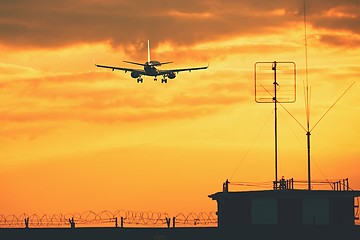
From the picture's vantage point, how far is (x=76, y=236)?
7869 centimetres

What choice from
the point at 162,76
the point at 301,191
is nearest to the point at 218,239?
the point at 301,191

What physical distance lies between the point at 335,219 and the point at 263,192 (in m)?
5.84

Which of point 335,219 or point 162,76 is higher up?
point 162,76

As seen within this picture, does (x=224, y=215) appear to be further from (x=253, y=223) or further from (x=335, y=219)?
(x=335, y=219)

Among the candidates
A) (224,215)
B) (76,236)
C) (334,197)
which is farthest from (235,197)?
(76,236)

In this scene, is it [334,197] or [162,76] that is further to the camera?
[162,76]

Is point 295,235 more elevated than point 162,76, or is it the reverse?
point 162,76

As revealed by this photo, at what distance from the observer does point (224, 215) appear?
80.1 m

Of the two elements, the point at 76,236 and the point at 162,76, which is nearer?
the point at 76,236

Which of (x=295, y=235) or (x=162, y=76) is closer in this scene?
(x=295, y=235)

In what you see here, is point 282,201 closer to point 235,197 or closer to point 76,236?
point 235,197

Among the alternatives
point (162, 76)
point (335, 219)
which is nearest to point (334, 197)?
point (335, 219)

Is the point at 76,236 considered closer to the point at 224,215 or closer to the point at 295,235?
the point at 224,215

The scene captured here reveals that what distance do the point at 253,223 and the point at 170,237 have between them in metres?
6.32
